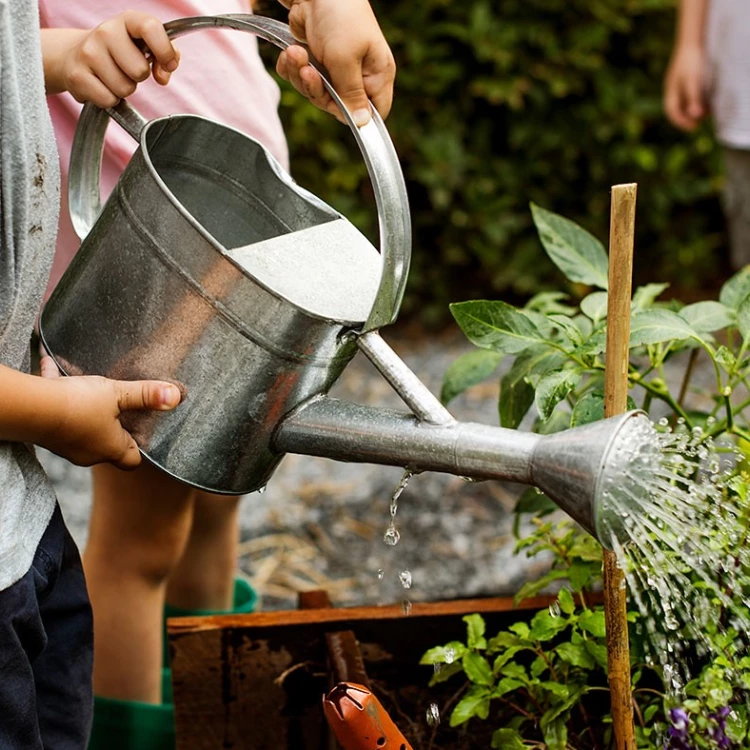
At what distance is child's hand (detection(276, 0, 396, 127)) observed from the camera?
1066 millimetres

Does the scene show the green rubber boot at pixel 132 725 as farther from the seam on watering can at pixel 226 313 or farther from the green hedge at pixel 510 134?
the green hedge at pixel 510 134

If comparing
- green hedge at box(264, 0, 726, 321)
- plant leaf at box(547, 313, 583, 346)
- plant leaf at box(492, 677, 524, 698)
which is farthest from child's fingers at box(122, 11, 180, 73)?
green hedge at box(264, 0, 726, 321)

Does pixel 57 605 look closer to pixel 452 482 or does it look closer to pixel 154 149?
pixel 154 149

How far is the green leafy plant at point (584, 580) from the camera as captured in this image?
112cm

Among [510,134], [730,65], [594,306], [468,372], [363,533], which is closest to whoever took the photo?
[594,306]

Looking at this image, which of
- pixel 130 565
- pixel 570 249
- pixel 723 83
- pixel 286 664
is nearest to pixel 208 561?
pixel 130 565

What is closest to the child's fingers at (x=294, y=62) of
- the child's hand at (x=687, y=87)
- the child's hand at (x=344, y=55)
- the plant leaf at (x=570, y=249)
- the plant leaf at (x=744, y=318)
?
the child's hand at (x=344, y=55)

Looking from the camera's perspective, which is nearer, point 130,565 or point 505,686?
point 505,686

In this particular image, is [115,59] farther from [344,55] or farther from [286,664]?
[286,664]

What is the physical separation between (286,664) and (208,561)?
397 mm

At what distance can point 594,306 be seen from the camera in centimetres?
131

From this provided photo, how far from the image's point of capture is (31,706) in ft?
3.70

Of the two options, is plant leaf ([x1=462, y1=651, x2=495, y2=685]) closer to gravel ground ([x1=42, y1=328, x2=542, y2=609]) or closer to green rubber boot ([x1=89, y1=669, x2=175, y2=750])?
green rubber boot ([x1=89, y1=669, x2=175, y2=750])

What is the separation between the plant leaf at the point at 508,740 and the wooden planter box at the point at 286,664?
9.2 inches
